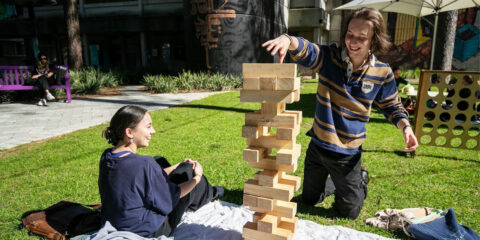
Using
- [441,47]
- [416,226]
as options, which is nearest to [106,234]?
[416,226]

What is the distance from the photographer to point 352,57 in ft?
8.49

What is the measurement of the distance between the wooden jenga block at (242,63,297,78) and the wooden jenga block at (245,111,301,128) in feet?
0.95

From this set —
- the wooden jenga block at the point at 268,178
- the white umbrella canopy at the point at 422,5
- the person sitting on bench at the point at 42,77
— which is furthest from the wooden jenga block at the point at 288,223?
the person sitting on bench at the point at 42,77

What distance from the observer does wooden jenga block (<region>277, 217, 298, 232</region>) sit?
247 centimetres

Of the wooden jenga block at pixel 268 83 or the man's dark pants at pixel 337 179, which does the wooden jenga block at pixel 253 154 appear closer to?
the wooden jenga block at pixel 268 83

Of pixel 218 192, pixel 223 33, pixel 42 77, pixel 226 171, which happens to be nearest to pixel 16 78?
pixel 42 77

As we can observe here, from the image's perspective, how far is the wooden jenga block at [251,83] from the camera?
2.13 metres

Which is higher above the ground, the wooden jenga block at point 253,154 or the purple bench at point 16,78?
the purple bench at point 16,78

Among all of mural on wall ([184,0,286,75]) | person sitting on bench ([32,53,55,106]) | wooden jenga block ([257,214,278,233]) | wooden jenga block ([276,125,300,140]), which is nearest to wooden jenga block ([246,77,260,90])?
wooden jenga block ([276,125,300,140])

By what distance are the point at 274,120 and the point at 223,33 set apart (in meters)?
12.2

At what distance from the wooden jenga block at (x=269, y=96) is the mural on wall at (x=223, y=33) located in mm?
12097

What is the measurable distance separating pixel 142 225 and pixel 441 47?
388 inches

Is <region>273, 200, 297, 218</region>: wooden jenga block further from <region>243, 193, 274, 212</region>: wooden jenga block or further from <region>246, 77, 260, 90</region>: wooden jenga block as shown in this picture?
<region>246, 77, 260, 90</region>: wooden jenga block

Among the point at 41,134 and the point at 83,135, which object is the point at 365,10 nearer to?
the point at 83,135
